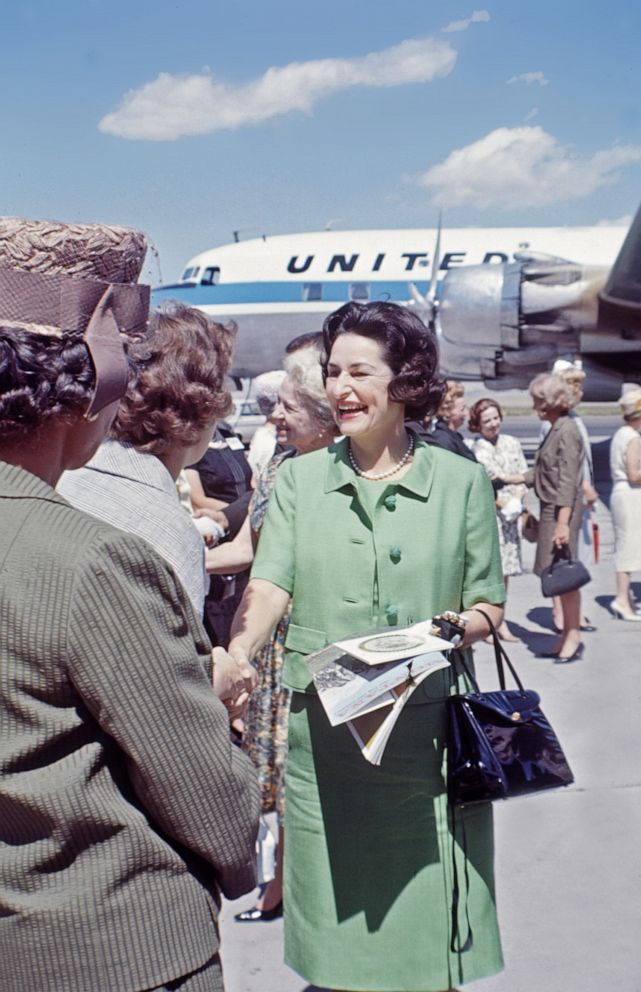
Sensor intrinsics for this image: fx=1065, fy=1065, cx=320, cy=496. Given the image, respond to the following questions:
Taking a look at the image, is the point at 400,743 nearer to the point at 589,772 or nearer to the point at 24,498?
the point at 24,498

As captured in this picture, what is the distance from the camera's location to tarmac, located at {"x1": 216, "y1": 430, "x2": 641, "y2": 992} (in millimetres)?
3475

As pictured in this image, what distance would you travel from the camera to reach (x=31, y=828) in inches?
50.4

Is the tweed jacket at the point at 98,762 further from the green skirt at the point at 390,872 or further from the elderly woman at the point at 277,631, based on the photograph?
the elderly woman at the point at 277,631

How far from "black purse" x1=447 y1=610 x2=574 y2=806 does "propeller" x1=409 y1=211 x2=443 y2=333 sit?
17.4 meters

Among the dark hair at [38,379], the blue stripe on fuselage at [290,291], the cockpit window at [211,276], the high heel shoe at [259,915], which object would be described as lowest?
the high heel shoe at [259,915]

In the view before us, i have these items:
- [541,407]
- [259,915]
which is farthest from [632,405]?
[259,915]

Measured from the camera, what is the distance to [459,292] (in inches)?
700

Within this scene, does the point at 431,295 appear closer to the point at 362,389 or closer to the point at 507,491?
the point at 507,491

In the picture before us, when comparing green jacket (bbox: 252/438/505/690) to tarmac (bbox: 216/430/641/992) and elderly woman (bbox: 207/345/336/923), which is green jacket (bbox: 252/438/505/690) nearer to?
elderly woman (bbox: 207/345/336/923)

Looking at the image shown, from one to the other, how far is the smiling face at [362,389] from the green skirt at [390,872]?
761mm

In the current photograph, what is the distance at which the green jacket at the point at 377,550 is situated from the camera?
2.74 m

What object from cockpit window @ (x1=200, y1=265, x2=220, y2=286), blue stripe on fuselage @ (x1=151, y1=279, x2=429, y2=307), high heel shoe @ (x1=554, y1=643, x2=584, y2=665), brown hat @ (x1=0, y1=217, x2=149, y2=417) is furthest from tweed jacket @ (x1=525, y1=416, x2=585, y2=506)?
cockpit window @ (x1=200, y1=265, x2=220, y2=286)

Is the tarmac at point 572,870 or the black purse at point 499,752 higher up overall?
the black purse at point 499,752

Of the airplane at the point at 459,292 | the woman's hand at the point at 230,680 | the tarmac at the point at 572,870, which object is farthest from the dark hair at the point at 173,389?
the airplane at the point at 459,292
